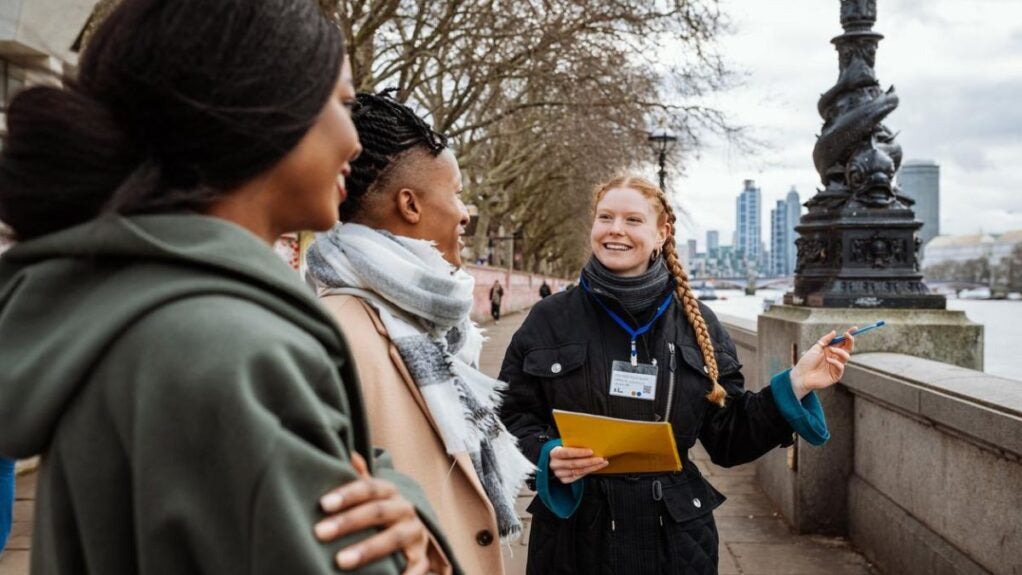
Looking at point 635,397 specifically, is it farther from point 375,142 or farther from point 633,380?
point 375,142

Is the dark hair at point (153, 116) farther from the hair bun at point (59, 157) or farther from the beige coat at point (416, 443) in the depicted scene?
the beige coat at point (416, 443)

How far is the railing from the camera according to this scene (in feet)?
10.4

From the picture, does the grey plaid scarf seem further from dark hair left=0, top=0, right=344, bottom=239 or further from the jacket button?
dark hair left=0, top=0, right=344, bottom=239

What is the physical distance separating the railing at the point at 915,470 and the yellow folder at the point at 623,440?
4.45ft

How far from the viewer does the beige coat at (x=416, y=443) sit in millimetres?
1737

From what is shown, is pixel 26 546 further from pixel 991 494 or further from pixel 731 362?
pixel 991 494

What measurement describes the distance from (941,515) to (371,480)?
11.7ft

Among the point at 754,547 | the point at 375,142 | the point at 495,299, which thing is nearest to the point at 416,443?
the point at 375,142

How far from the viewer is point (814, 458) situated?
520 cm

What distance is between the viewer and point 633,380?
2725 mm

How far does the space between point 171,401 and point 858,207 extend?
212 inches

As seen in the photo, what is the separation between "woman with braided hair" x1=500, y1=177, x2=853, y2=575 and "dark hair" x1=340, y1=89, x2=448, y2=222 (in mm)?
962

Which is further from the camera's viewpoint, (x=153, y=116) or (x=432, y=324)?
(x=432, y=324)

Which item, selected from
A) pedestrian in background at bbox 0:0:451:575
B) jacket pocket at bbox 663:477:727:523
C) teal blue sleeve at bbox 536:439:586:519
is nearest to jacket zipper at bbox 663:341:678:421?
jacket pocket at bbox 663:477:727:523
